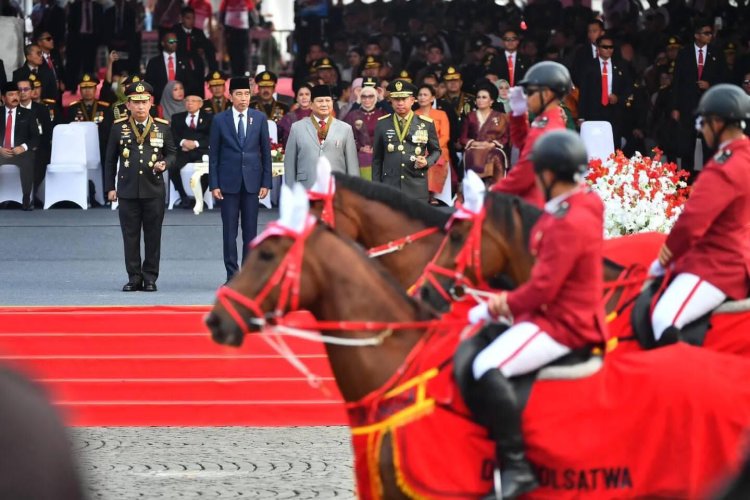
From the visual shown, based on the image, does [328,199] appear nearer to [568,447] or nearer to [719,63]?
[568,447]

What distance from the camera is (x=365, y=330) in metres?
5.89

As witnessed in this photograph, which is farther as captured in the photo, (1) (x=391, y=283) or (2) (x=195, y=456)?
(2) (x=195, y=456)

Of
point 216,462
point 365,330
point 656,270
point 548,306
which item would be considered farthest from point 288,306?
point 216,462

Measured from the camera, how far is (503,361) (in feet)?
18.8

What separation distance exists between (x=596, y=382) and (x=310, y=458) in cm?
316

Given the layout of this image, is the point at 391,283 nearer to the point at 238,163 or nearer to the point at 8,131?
the point at 238,163

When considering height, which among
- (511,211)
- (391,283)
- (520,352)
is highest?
(511,211)

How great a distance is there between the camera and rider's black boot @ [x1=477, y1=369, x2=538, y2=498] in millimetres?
5660

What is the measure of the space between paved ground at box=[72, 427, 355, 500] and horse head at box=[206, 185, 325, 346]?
1788mm

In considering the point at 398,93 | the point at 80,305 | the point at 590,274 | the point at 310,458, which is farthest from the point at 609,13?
the point at 590,274

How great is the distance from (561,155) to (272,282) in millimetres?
1248

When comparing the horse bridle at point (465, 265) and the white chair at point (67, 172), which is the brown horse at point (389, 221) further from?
the white chair at point (67, 172)

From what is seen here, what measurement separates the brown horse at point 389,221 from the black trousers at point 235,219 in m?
7.14

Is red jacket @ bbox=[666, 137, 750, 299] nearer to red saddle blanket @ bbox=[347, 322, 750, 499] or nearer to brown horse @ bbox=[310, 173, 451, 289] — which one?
brown horse @ bbox=[310, 173, 451, 289]
